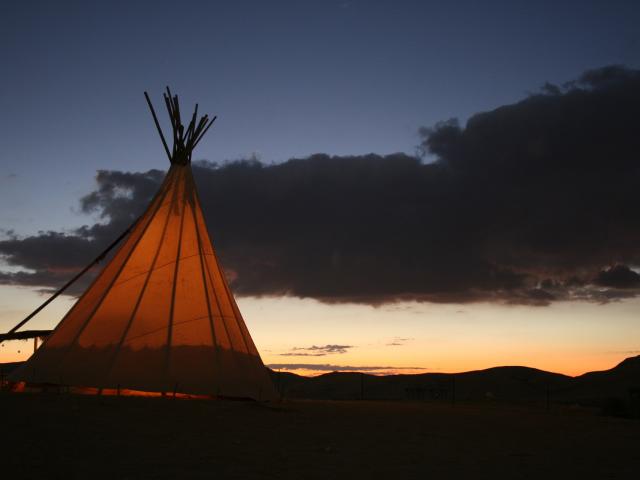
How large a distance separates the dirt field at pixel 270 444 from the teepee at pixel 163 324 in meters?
1.21

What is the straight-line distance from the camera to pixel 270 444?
9.92 meters

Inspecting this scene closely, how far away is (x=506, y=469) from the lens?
29.6 ft

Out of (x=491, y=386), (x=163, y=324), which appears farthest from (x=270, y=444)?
(x=491, y=386)

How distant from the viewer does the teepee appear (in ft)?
47.9

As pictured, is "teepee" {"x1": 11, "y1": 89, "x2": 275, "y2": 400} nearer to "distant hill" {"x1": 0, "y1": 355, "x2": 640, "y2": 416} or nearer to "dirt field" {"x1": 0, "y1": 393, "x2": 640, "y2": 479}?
"dirt field" {"x1": 0, "y1": 393, "x2": 640, "y2": 479}

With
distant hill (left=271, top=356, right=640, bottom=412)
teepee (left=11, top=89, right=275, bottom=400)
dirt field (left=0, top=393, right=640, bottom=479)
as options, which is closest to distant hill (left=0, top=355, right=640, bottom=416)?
distant hill (left=271, top=356, right=640, bottom=412)

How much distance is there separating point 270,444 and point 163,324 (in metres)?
6.10

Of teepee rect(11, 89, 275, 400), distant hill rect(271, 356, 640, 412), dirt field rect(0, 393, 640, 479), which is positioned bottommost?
distant hill rect(271, 356, 640, 412)

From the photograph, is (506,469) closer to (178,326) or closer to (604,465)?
(604,465)

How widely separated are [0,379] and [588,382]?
97.3 ft

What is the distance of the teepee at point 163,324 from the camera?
14.6 meters

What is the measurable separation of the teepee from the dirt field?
1213 millimetres

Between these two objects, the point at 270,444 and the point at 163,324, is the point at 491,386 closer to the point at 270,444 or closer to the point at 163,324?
the point at 163,324

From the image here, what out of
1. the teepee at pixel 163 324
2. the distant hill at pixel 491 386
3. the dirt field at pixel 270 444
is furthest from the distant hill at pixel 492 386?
the dirt field at pixel 270 444
